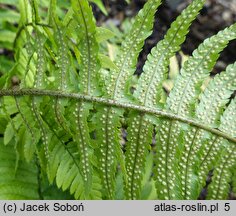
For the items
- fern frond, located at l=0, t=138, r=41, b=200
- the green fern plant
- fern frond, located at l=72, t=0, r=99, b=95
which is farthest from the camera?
fern frond, located at l=0, t=138, r=41, b=200

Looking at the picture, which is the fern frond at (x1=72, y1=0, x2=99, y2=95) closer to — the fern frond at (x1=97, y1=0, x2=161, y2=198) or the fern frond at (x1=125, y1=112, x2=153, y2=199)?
the fern frond at (x1=97, y1=0, x2=161, y2=198)

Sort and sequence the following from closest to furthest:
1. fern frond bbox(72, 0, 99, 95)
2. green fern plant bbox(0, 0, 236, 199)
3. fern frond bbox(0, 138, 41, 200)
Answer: fern frond bbox(72, 0, 99, 95) < green fern plant bbox(0, 0, 236, 199) < fern frond bbox(0, 138, 41, 200)

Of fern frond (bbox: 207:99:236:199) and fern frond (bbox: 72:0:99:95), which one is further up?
fern frond (bbox: 72:0:99:95)

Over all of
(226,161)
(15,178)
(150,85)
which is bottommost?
(226,161)

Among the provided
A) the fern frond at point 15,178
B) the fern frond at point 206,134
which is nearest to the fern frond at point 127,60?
the fern frond at point 206,134

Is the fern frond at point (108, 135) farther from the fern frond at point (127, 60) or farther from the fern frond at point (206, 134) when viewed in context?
the fern frond at point (206, 134)

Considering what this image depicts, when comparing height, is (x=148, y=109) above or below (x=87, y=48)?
below

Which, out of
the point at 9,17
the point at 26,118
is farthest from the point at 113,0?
the point at 26,118

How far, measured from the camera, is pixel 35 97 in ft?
Result: 6.01

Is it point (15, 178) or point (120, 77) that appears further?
point (15, 178)

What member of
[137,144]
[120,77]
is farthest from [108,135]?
[120,77]

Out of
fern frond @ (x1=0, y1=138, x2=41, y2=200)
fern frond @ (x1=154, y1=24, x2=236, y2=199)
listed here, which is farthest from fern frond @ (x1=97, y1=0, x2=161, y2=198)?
fern frond @ (x1=0, y1=138, x2=41, y2=200)

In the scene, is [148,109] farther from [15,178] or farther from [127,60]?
[15,178]

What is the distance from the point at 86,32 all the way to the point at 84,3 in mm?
Answer: 118
